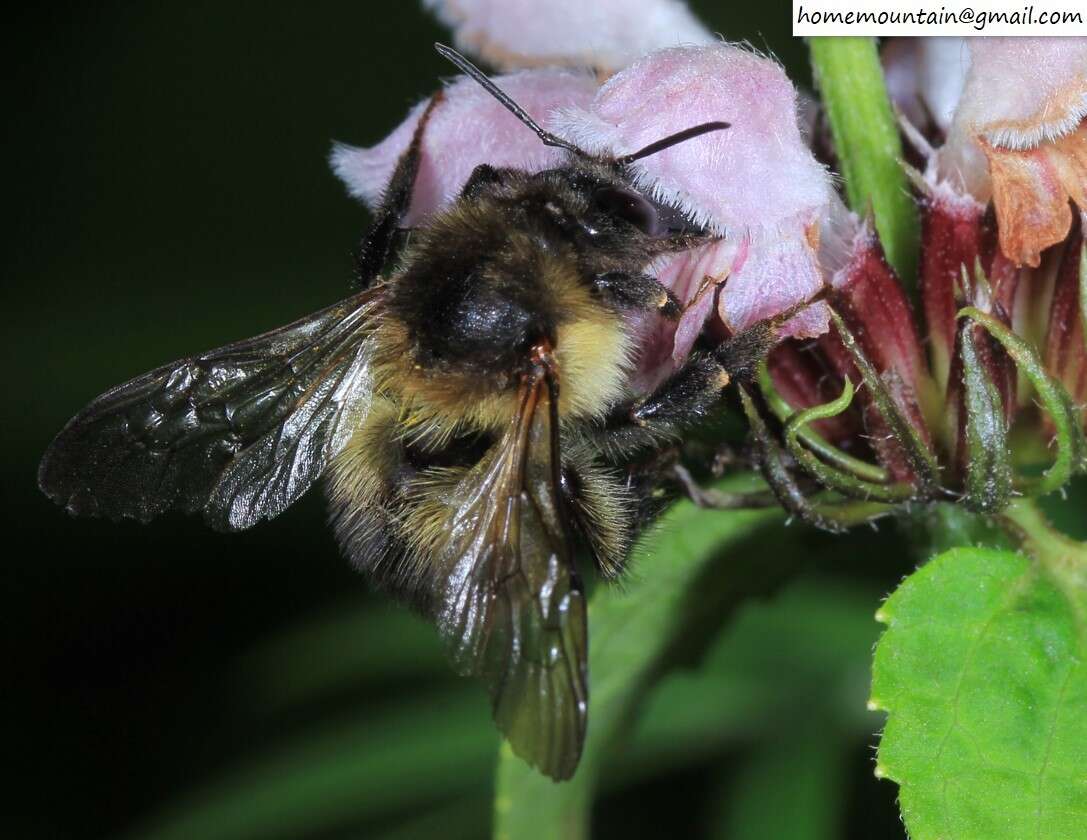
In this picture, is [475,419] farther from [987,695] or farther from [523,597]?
[987,695]

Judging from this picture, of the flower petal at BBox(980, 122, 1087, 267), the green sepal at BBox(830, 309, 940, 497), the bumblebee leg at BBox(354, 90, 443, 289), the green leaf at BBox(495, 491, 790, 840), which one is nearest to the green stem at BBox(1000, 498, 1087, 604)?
the green sepal at BBox(830, 309, 940, 497)

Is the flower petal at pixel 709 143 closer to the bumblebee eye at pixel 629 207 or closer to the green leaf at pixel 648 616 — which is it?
the bumblebee eye at pixel 629 207

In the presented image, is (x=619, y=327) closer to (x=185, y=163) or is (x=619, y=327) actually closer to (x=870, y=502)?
(x=870, y=502)

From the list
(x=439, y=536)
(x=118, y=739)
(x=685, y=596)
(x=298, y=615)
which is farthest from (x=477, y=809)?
(x=439, y=536)

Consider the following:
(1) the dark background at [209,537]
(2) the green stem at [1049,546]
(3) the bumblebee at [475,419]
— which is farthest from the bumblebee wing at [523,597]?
(1) the dark background at [209,537]

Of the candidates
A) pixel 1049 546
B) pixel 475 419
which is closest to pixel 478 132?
pixel 475 419

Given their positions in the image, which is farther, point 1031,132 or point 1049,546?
point 1049,546

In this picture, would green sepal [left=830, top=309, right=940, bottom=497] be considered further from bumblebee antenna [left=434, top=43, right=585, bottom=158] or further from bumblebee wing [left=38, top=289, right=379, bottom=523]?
bumblebee wing [left=38, top=289, right=379, bottom=523]
